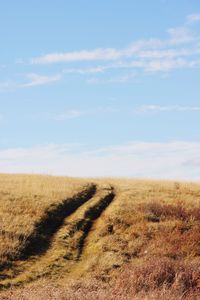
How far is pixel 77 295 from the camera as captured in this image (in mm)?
14695

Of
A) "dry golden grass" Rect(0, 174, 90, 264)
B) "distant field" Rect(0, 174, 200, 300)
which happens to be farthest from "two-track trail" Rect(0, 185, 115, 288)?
"dry golden grass" Rect(0, 174, 90, 264)

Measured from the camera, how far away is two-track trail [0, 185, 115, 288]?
70.9 feet

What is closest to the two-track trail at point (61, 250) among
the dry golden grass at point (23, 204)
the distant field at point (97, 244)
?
the distant field at point (97, 244)

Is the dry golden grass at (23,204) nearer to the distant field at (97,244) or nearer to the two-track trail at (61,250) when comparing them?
the distant field at (97,244)

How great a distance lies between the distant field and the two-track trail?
41 mm

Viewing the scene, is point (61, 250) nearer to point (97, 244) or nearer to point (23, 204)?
point (97, 244)

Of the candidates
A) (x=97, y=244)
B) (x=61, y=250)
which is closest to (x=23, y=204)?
(x=97, y=244)

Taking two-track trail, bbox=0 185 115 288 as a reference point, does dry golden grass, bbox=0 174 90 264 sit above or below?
above

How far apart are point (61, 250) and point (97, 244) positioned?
1990 mm

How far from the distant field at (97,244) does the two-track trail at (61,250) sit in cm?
4

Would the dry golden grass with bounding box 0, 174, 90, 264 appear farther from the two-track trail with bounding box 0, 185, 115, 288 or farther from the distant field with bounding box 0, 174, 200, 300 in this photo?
the two-track trail with bounding box 0, 185, 115, 288

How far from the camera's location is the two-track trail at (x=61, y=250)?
70.9 feet

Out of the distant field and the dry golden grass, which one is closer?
the distant field

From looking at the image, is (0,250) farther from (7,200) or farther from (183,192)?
(183,192)
